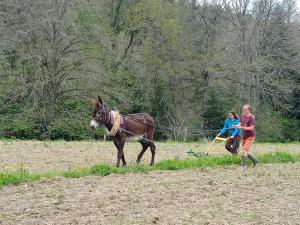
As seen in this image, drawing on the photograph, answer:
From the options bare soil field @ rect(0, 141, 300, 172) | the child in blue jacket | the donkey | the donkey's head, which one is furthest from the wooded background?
the donkey's head

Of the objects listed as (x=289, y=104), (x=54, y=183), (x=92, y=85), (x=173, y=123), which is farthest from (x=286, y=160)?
(x=289, y=104)

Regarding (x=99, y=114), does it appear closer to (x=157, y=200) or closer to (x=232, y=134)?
(x=232, y=134)

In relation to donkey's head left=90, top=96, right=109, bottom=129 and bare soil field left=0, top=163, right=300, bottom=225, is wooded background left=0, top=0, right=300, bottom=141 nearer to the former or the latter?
donkey's head left=90, top=96, right=109, bottom=129

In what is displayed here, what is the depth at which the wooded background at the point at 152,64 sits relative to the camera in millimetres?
30656

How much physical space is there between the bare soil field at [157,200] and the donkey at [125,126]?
2.02m

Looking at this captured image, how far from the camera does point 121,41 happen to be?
36250 millimetres

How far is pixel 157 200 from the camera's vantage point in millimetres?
9195

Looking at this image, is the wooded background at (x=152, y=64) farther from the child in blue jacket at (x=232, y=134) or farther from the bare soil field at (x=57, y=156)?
the child in blue jacket at (x=232, y=134)

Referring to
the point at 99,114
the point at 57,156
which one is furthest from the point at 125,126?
the point at 57,156

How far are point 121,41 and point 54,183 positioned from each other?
2631 centimetres

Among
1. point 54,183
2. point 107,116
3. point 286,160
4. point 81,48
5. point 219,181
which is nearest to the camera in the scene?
point 54,183

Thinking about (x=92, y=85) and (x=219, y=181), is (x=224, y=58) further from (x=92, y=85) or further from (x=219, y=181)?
(x=219, y=181)

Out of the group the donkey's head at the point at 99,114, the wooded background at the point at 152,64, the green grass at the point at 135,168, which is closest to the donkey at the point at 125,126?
the donkey's head at the point at 99,114

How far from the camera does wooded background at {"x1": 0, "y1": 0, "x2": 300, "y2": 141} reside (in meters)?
30.7
